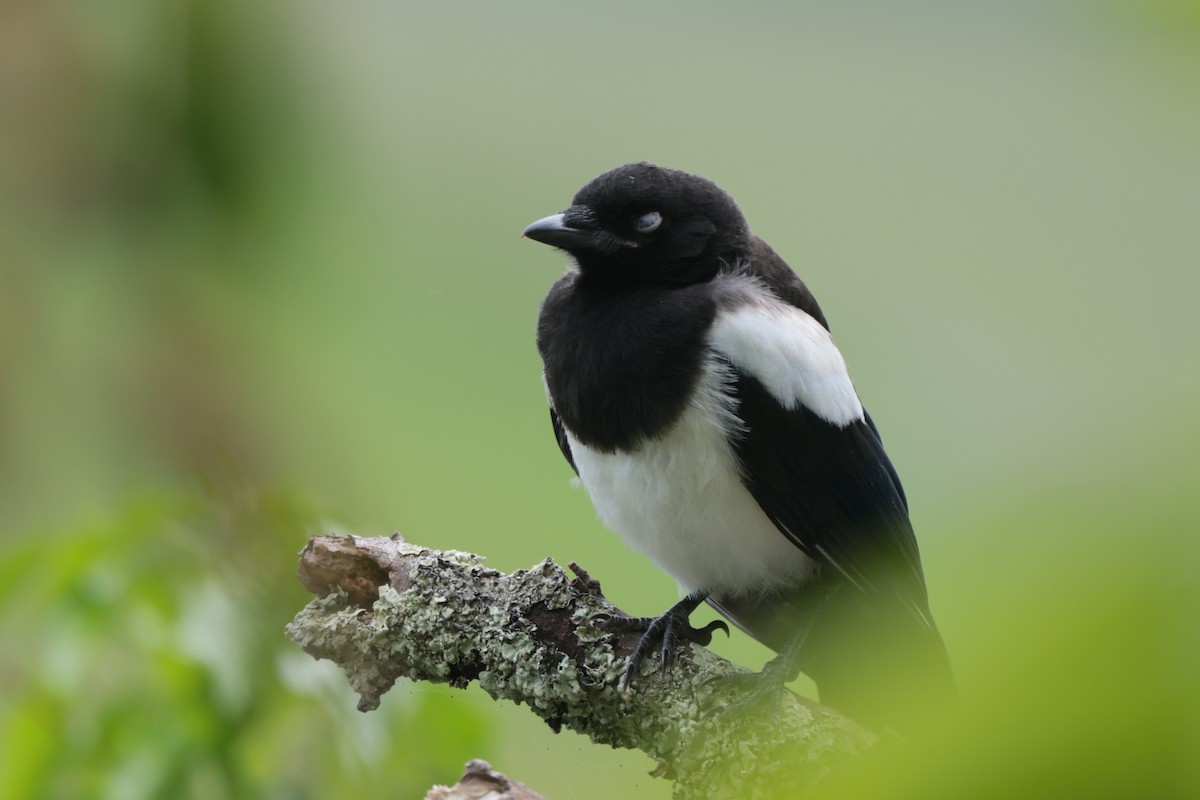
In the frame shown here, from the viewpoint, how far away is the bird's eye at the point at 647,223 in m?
1.24

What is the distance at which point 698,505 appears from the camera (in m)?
1.19

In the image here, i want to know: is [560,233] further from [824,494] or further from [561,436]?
[824,494]

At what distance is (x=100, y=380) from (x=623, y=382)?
662 mm

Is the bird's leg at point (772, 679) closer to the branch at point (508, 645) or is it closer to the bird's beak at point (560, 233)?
the branch at point (508, 645)

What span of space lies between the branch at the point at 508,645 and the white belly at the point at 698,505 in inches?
4.5

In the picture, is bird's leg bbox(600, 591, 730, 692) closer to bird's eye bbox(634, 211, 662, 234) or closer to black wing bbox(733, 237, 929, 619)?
black wing bbox(733, 237, 929, 619)

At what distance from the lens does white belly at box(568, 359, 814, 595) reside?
45.8 inches

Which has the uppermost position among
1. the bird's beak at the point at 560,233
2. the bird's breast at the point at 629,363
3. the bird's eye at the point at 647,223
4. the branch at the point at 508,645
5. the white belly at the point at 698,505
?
the bird's eye at the point at 647,223

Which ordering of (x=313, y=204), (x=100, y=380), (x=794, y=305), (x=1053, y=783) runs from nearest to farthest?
(x=1053, y=783) → (x=313, y=204) → (x=100, y=380) → (x=794, y=305)

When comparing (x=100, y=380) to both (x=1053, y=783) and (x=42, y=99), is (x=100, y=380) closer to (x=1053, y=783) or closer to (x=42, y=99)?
(x=42, y=99)

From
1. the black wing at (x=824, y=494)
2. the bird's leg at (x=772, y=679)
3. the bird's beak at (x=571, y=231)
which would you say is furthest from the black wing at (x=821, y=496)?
the bird's beak at (x=571, y=231)

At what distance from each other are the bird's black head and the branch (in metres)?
0.36

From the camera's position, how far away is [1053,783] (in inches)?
4.4

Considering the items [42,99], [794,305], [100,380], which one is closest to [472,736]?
[794,305]
